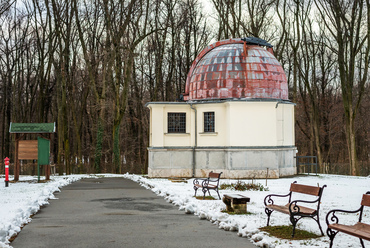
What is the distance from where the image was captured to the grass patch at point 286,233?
9.16 m

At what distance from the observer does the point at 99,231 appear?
996 cm

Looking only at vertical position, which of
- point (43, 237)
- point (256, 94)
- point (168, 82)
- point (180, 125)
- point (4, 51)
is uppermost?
point (4, 51)

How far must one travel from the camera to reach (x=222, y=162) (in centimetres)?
2738

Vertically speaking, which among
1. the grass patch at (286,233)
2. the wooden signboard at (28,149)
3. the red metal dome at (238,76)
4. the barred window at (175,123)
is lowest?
the grass patch at (286,233)

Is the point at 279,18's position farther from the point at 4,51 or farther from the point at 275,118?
the point at 4,51

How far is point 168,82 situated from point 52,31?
1024 centimetres

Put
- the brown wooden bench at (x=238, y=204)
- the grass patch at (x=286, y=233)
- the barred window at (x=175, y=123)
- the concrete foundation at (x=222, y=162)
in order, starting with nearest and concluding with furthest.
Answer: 1. the grass patch at (x=286, y=233)
2. the brown wooden bench at (x=238, y=204)
3. the concrete foundation at (x=222, y=162)
4. the barred window at (x=175, y=123)

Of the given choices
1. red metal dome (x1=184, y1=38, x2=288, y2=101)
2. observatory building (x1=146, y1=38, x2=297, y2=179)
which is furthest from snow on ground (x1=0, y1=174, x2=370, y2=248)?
red metal dome (x1=184, y1=38, x2=288, y2=101)

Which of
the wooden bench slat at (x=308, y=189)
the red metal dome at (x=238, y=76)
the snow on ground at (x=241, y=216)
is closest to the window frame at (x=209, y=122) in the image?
the red metal dome at (x=238, y=76)

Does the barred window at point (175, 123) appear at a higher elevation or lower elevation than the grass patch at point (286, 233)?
higher

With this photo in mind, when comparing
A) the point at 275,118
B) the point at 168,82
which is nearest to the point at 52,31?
the point at 168,82

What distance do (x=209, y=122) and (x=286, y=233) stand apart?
1867 centimetres

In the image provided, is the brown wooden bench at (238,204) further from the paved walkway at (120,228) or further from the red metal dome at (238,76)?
the red metal dome at (238,76)

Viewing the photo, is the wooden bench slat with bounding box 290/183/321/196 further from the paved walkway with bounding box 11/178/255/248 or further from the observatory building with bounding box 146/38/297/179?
the observatory building with bounding box 146/38/297/179
